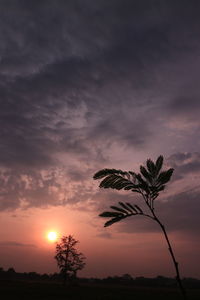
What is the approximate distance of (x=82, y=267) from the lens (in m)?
69.7

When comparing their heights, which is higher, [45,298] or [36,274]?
[36,274]

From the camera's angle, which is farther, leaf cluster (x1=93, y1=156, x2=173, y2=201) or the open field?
the open field

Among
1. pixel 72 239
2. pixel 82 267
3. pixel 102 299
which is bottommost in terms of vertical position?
pixel 102 299

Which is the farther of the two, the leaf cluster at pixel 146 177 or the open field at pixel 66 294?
the open field at pixel 66 294

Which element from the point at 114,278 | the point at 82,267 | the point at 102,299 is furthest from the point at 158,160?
the point at 114,278

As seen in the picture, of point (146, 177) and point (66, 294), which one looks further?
point (66, 294)

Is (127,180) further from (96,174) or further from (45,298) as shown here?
(45,298)

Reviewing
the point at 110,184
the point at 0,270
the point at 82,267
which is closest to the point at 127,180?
the point at 110,184

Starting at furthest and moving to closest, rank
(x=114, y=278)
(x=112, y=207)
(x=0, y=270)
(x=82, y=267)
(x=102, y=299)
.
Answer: (x=114, y=278), (x=0, y=270), (x=82, y=267), (x=102, y=299), (x=112, y=207)

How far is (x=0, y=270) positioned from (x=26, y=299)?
407ft

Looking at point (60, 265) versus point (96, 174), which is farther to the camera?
point (60, 265)

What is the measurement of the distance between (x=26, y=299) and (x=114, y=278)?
5439 inches

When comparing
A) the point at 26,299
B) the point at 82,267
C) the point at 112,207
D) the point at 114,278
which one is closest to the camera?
the point at 112,207

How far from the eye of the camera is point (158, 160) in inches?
239
